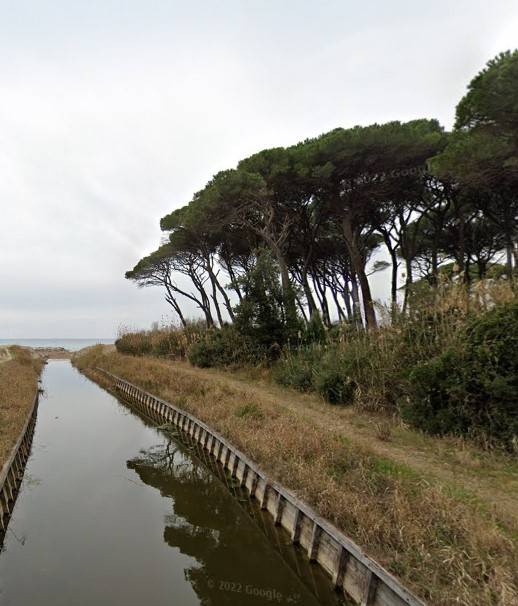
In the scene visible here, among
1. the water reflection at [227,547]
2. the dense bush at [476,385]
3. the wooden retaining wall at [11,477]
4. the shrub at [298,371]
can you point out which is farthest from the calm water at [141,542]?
the shrub at [298,371]

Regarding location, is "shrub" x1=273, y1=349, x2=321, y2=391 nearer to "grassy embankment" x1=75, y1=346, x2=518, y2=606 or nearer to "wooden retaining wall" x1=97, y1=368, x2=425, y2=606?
"grassy embankment" x1=75, y1=346, x2=518, y2=606

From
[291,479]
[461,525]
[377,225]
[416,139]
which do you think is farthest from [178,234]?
[461,525]

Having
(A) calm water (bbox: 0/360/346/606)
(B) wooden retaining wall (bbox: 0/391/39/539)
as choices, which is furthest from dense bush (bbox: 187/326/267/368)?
(B) wooden retaining wall (bbox: 0/391/39/539)

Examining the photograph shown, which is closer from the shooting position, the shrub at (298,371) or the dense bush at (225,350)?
the shrub at (298,371)

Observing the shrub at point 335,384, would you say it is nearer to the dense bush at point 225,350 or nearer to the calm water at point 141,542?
the calm water at point 141,542

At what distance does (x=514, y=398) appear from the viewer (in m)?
5.92

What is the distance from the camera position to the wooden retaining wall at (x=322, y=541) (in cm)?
348

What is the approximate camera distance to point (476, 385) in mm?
6363

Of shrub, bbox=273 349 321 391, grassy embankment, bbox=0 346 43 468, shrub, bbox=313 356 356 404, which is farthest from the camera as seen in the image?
shrub, bbox=273 349 321 391

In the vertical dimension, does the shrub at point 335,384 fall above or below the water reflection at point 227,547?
above

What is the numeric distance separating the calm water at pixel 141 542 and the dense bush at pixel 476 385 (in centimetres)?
342

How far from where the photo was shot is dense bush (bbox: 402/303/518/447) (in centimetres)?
599

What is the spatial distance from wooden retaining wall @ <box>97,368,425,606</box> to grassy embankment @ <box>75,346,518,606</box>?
0.14 meters

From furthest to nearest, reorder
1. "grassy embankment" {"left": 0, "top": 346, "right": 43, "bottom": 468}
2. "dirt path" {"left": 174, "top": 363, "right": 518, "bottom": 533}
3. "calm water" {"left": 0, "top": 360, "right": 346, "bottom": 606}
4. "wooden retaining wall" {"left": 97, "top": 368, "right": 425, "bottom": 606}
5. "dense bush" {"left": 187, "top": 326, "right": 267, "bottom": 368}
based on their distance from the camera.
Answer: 1. "dense bush" {"left": 187, "top": 326, "right": 267, "bottom": 368}
2. "grassy embankment" {"left": 0, "top": 346, "right": 43, "bottom": 468}
3. "dirt path" {"left": 174, "top": 363, "right": 518, "bottom": 533}
4. "calm water" {"left": 0, "top": 360, "right": 346, "bottom": 606}
5. "wooden retaining wall" {"left": 97, "top": 368, "right": 425, "bottom": 606}
